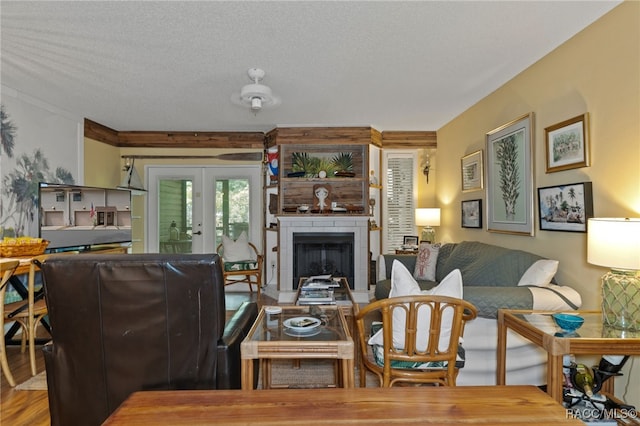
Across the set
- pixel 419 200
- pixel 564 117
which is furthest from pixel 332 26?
pixel 419 200

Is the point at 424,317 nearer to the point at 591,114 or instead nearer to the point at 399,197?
the point at 591,114

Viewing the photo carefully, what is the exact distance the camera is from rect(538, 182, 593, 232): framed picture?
7.85 ft

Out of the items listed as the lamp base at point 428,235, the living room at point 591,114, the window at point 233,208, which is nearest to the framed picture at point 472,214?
the living room at point 591,114

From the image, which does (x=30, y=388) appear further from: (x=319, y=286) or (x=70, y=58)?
(x=70, y=58)

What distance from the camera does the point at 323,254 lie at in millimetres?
5121

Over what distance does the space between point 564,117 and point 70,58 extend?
3861 millimetres

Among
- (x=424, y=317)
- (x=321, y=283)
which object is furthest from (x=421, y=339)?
(x=321, y=283)

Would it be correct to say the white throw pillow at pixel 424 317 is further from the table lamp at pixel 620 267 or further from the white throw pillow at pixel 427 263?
the white throw pillow at pixel 427 263

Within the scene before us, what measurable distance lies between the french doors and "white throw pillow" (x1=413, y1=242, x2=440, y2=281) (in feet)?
8.58

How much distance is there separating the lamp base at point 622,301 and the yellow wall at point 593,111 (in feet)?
1.52

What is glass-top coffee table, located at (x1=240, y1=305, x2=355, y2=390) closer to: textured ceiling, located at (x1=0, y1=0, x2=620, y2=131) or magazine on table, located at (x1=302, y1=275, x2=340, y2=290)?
magazine on table, located at (x1=302, y1=275, x2=340, y2=290)

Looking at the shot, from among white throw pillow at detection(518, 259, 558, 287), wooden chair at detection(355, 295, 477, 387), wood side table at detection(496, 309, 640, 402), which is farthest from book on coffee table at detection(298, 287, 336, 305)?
white throw pillow at detection(518, 259, 558, 287)

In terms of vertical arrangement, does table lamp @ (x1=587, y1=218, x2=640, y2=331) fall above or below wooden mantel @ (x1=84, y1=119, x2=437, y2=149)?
below

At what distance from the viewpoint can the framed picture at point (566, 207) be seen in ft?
7.85
